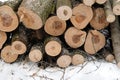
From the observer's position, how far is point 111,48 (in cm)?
514

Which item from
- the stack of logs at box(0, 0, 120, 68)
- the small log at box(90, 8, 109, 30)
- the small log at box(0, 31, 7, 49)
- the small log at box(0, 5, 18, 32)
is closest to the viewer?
the stack of logs at box(0, 0, 120, 68)

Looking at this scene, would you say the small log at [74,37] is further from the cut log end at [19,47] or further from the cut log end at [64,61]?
the cut log end at [19,47]

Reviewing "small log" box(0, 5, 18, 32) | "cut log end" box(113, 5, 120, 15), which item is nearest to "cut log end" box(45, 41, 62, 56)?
"small log" box(0, 5, 18, 32)

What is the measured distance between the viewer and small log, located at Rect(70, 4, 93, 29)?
470 cm

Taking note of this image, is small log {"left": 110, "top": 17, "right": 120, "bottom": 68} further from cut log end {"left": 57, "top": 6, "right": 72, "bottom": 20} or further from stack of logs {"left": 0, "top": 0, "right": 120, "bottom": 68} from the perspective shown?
cut log end {"left": 57, "top": 6, "right": 72, "bottom": 20}

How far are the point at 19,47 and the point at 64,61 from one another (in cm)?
73

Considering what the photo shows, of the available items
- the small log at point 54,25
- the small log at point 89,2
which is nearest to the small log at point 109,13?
the small log at point 89,2

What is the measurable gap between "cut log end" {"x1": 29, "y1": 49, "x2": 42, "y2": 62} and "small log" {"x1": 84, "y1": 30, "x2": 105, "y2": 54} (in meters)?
0.73

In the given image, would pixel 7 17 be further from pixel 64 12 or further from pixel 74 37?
pixel 74 37

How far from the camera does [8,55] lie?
16.7ft

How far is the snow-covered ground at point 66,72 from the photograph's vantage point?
4660mm

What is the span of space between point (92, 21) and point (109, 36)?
0.56 metres

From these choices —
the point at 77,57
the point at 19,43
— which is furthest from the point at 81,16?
the point at 19,43

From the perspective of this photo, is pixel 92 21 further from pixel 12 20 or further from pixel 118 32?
pixel 12 20
